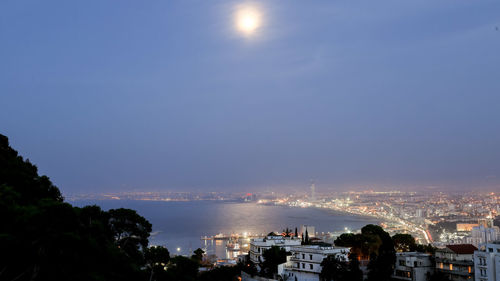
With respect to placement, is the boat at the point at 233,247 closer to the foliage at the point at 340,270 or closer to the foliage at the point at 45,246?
the foliage at the point at 340,270

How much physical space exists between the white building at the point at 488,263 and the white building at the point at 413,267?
209cm

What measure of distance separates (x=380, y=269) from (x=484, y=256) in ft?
11.7

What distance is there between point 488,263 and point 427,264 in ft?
8.84

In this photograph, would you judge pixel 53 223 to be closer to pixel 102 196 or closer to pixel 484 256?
pixel 484 256

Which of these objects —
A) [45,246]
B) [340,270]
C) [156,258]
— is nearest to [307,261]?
[340,270]

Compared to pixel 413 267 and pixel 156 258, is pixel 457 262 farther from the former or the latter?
pixel 156 258

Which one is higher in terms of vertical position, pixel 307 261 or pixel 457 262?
pixel 457 262

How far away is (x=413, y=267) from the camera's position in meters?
16.8

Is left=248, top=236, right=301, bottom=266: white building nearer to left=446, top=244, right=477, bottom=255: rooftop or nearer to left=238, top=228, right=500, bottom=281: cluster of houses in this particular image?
left=238, top=228, right=500, bottom=281: cluster of houses

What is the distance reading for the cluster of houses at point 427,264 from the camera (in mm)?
14945

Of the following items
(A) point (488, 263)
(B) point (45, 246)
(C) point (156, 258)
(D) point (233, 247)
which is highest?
(B) point (45, 246)

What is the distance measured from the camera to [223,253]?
45.4 m

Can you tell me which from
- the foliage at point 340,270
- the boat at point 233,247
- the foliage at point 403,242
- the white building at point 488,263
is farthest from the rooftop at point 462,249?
the boat at point 233,247

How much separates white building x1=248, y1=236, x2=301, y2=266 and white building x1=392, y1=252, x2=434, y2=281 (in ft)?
20.4
